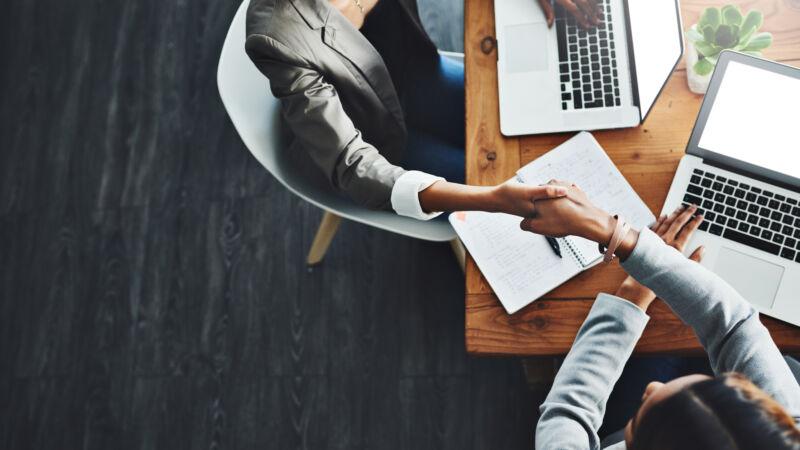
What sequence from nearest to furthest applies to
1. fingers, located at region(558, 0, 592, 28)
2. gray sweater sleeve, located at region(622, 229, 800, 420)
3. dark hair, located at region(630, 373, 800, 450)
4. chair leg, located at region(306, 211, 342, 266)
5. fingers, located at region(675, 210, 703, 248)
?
dark hair, located at region(630, 373, 800, 450), gray sweater sleeve, located at region(622, 229, 800, 420), fingers, located at region(675, 210, 703, 248), fingers, located at region(558, 0, 592, 28), chair leg, located at region(306, 211, 342, 266)

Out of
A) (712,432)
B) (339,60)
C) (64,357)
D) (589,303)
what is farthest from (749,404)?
(64,357)

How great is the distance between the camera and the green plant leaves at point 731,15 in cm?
117

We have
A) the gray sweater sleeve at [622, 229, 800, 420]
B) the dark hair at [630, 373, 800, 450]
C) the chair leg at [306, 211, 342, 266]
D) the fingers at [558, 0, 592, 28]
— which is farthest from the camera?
the chair leg at [306, 211, 342, 266]

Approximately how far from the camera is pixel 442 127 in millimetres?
1575

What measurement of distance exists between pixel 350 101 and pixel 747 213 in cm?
78

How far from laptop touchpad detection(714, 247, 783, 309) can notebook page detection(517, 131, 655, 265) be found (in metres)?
0.14

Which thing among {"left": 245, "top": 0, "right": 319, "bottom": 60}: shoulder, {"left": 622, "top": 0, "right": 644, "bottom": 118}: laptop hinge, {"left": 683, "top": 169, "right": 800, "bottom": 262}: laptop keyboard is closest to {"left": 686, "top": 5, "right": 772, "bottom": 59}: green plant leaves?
{"left": 622, "top": 0, "right": 644, "bottom": 118}: laptop hinge

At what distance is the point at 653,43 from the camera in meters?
1.25

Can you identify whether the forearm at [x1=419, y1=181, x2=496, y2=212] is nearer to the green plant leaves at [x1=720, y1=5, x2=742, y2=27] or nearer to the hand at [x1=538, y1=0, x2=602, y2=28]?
the hand at [x1=538, y1=0, x2=602, y2=28]

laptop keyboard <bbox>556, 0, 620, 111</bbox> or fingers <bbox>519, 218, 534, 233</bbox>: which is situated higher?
laptop keyboard <bbox>556, 0, 620, 111</bbox>

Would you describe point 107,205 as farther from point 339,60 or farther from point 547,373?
point 547,373

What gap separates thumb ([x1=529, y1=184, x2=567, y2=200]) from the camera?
1113 millimetres

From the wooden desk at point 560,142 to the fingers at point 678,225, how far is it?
0.15ft

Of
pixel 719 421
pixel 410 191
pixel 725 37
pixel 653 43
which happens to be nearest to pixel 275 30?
pixel 410 191
